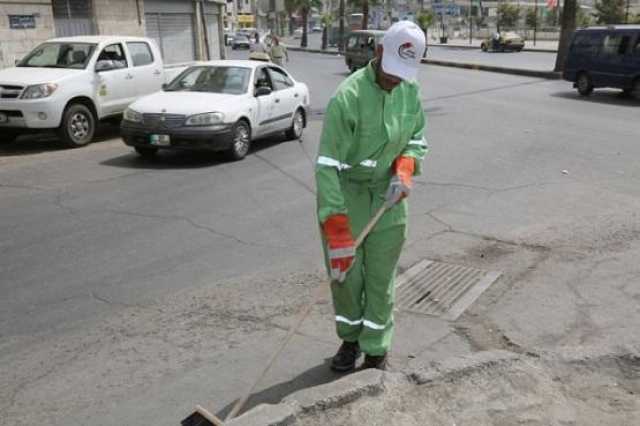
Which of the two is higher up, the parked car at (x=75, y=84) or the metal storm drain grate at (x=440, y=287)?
the parked car at (x=75, y=84)

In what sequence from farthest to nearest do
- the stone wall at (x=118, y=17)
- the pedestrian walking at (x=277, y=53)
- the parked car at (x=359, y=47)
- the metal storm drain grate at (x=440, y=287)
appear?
the parked car at (x=359, y=47) → the pedestrian walking at (x=277, y=53) → the stone wall at (x=118, y=17) → the metal storm drain grate at (x=440, y=287)

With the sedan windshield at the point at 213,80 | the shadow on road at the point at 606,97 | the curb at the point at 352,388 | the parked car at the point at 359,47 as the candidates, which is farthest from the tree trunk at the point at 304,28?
the curb at the point at 352,388

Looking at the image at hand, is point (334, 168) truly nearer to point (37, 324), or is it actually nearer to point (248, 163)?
point (37, 324)

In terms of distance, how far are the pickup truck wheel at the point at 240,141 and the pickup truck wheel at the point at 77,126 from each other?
3.25 m

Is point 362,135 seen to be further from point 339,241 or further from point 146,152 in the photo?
point 146,152

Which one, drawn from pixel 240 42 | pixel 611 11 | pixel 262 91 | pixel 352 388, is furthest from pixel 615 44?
pixel 240 42

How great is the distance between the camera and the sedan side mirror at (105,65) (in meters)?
12.4

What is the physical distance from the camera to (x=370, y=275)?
3.73 m

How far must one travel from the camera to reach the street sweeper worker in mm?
3441

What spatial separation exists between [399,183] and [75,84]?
962cm

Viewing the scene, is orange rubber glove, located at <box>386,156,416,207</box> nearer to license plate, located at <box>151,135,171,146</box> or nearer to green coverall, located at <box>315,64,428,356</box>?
green coverall, located at <box>315,64,428,356</box>

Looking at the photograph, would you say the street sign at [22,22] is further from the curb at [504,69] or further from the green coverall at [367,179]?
the curb at [504,69]

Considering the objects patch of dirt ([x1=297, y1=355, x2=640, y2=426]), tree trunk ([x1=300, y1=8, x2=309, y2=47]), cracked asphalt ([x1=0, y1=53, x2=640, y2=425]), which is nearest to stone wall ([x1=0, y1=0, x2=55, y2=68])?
cracked asphalt ([x1=0, y1=53, x2=640, y2=425])

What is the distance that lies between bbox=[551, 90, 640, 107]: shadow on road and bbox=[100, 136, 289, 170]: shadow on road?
1117cm
